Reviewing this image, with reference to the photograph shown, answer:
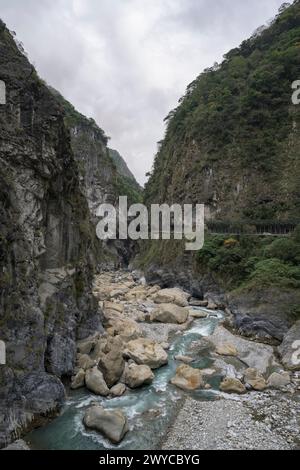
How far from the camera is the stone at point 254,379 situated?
1300 cm

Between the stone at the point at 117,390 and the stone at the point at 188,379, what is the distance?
2191 mm

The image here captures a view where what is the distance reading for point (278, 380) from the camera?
1333 centimetres

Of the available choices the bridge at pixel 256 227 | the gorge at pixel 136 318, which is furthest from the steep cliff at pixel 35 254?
the bridge at pixel 256 227

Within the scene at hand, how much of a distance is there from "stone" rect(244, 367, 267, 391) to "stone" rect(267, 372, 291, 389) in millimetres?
266

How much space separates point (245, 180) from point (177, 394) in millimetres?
27228

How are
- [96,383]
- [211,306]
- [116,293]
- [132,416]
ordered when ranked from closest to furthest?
[132,416], [96,383], [211,306], [116,293]

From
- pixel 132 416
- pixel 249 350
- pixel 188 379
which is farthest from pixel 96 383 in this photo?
pixel 249 350

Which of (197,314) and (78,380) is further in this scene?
(197,314)

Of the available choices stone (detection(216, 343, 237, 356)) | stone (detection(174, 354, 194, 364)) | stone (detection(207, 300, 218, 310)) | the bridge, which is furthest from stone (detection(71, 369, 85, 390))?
the bridge

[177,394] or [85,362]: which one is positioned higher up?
[85,362]

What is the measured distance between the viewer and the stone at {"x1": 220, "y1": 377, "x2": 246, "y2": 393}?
1279 centimetres

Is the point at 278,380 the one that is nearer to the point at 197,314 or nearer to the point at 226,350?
the point at 226,350
